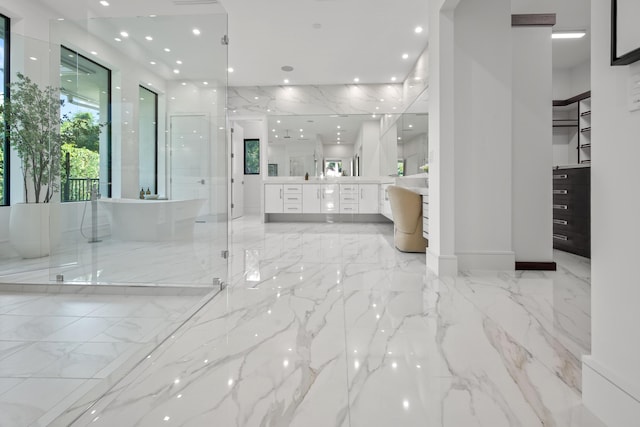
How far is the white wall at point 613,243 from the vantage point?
36.5 inches

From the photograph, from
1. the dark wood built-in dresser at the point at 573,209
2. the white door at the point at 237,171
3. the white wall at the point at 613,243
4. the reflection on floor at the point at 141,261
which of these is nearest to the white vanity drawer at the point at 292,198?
the white door at the point at 237,171

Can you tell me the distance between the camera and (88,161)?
8.32 ft

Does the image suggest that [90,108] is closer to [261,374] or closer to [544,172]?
[261,374]

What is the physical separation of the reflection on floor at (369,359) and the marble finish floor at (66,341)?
137 mm

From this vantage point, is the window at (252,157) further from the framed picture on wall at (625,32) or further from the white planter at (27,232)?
the framed picture on wall at (625,32)

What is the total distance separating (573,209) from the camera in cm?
354

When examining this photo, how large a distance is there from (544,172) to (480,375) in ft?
7.92

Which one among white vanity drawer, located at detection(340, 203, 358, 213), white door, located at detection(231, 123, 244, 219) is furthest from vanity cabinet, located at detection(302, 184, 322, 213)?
white door, located at detection(231, 123, 244, 219)

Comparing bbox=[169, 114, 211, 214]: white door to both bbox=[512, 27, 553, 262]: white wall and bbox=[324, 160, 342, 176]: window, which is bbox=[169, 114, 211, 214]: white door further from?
bbox=[324, 160, 342, 176]: window

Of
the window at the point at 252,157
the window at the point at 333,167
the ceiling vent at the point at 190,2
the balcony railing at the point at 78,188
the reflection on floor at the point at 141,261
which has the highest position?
the ceiling vent at the point at 190,2

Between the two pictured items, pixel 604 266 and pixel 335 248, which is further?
pixel 335 248

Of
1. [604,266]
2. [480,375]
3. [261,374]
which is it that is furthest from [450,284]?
[261,374]

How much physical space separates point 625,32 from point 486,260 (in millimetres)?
2336

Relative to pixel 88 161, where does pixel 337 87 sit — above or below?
above
